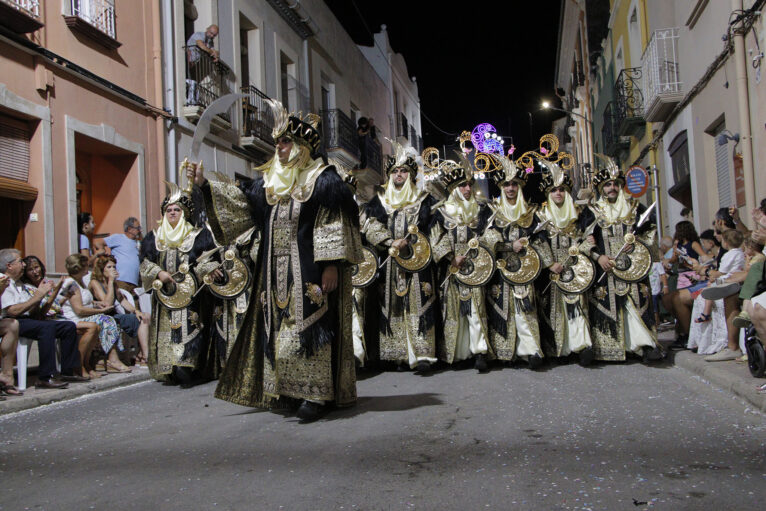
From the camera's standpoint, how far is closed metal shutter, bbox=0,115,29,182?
32.4 ft

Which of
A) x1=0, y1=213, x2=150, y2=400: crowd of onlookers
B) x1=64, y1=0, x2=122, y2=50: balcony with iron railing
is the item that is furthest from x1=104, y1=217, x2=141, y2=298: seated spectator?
x1=64, y1=0, x2=122, y2=50: balcony with iron railing

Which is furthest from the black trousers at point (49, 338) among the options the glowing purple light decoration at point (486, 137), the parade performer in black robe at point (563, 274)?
the glowing purple light decoration at point (486, 137)

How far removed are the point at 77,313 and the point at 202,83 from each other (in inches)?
316

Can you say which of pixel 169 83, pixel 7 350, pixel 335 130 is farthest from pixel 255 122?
pixel 7 350

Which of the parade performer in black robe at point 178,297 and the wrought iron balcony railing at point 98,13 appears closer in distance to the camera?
the parade performer in black robe at point 178,297

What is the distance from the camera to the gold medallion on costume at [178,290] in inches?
302

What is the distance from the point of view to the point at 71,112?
1122cm

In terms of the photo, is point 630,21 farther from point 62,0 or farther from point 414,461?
point 414,461

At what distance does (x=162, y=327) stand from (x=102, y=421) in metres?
2.33

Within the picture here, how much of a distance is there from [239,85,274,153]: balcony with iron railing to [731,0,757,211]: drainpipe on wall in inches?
392

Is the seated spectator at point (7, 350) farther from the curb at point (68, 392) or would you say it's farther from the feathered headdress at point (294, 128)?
the feathered headdress at point (294, 128)

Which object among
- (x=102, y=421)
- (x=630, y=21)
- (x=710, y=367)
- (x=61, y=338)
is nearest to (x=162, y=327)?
(x=61, y=338)

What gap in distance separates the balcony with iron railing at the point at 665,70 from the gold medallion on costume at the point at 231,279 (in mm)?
11255

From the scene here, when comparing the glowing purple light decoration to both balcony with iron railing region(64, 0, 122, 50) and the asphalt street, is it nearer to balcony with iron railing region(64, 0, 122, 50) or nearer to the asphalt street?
balcony with iron railing region(64, 0, 122, 50)
